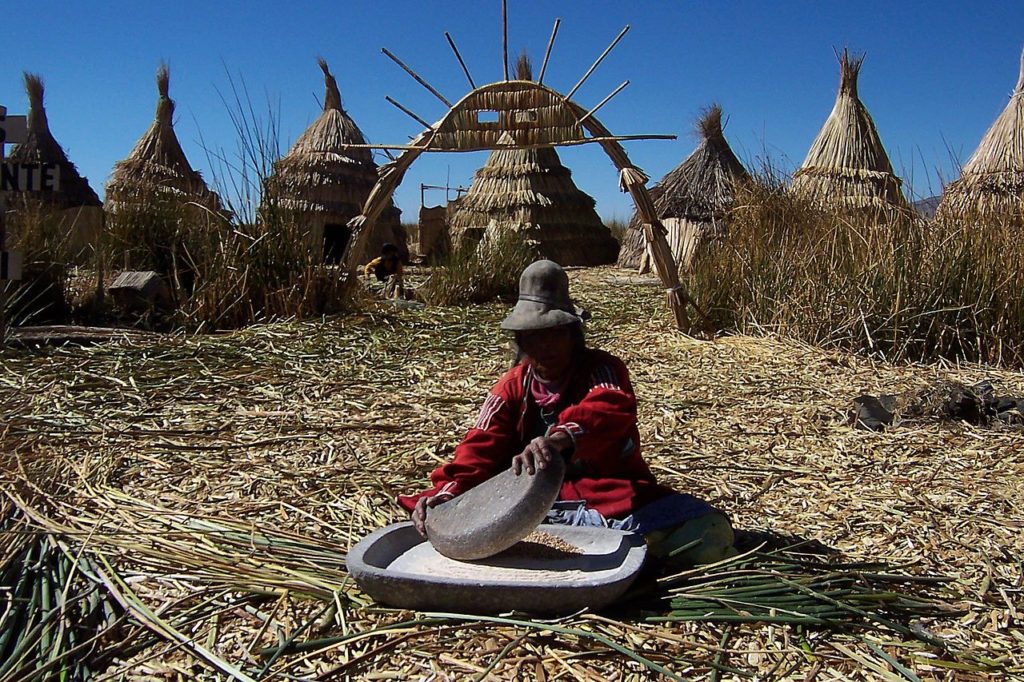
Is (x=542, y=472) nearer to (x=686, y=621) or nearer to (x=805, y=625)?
(x=686, y=621)

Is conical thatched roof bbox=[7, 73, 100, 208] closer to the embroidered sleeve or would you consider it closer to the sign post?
the sign post

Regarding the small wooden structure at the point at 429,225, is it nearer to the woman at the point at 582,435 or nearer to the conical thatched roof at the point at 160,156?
the conical thatched roof at the point at 160,156

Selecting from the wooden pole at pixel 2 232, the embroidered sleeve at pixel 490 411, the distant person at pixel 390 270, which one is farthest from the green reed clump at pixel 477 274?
the embroidered sleeve at pixel 490 411

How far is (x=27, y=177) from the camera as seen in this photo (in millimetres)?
4812

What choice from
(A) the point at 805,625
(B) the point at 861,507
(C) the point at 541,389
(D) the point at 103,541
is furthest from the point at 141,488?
(B) the point at 861,507

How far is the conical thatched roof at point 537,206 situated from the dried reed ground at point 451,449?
8.61 meters

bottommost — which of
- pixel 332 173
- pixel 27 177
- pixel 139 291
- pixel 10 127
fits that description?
pixel 139 291

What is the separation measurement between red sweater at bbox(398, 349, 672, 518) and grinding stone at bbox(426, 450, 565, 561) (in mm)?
186

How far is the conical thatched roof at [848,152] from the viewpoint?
10.9 metres

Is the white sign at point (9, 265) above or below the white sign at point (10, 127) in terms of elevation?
below

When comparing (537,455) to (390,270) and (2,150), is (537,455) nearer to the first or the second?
(2,150)

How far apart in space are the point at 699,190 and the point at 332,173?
583cm

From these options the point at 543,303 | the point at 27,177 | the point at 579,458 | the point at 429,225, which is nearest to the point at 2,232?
the point at 27,177

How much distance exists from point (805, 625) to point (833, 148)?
10427mm
